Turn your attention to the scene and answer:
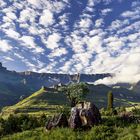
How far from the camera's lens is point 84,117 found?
334 ft

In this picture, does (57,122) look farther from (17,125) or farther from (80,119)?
(17,125)

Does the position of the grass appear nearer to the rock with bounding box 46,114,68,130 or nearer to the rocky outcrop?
the rock with bounding box 46,114,68,130

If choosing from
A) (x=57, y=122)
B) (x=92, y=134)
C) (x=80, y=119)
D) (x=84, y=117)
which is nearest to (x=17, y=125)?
(x=57, y=122)

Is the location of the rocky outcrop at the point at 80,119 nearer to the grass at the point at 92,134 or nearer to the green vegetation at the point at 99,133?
the green vegetation at the point at 99,133

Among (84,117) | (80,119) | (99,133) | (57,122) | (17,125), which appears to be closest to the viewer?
(99,133)

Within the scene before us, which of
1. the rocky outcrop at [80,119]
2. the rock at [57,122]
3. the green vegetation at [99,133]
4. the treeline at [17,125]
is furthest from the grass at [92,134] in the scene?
the treeline at [17,125]

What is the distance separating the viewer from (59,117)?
4168 inches

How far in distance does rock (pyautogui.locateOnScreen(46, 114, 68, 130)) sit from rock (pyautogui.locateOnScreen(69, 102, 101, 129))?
119 inches

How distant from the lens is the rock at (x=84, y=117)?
99875 mm

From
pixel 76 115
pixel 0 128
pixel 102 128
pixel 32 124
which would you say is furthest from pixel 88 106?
pixel 0 128

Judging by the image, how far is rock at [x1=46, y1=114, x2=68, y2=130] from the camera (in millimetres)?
103425

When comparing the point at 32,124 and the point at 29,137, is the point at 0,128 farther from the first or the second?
the point at 29,137

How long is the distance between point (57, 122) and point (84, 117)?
887 cm

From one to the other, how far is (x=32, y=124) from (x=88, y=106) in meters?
29.3
